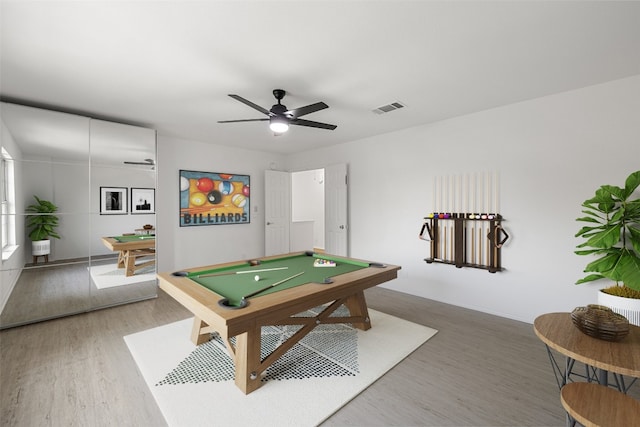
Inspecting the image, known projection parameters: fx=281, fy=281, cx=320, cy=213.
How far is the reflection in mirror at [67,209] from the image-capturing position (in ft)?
9.91

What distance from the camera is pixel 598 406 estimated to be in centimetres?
117

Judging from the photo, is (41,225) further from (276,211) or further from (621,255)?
(621,255)

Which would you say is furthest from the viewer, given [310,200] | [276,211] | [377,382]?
[310,200]

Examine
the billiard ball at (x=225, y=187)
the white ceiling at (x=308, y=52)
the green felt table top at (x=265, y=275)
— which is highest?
the white ceiling at (x=308, y=52)

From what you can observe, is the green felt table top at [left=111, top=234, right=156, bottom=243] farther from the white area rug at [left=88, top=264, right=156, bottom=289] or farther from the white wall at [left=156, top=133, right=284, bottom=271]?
the white wall at [left=156, top=133, right=284, bottom=271]

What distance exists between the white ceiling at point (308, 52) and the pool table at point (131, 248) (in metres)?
1.65

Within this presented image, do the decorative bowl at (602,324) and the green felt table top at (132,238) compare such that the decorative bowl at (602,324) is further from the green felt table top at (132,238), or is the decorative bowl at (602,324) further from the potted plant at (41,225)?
the potted plant at (41,225)

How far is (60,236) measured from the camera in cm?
336

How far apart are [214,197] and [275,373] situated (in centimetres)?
379

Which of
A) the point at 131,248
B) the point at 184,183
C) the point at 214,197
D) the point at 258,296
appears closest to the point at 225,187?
the point at 214,197

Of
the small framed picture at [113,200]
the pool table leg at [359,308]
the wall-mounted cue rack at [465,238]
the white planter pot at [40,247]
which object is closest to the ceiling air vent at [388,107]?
the wall-mounted cue rack at [465,238]

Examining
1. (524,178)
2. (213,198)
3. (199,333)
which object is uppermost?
(524,178)

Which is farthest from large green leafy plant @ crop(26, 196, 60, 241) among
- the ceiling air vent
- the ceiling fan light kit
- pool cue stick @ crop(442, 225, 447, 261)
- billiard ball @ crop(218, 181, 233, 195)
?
pool cue stick @ crop(442, 225, 447, 261)

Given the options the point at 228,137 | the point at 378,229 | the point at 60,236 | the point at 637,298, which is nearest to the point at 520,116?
the point at 637,298
